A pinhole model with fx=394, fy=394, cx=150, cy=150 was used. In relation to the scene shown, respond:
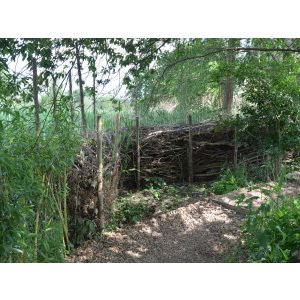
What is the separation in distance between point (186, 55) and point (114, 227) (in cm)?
152

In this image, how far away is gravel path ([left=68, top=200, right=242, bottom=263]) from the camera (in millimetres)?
2641

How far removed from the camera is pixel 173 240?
9.22 feet

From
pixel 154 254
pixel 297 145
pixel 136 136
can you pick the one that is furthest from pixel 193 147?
pixel 154 254

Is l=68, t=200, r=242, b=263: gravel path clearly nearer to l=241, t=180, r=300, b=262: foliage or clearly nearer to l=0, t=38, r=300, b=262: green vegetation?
l=0, t=38, r=300, b=262: green vegetation

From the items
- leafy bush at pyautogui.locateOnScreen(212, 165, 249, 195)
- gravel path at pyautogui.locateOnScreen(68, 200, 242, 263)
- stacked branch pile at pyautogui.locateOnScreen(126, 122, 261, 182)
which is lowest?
gravel path at pyautogui.locateOnScreen(68, 200, 242, 263)

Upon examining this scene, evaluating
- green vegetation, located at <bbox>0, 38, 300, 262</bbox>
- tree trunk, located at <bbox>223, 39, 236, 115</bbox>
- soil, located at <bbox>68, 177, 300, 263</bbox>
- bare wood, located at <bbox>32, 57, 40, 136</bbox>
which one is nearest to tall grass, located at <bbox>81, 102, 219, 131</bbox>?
green vegetation, located at <bbox>0, 38, 300, 262</bbox>

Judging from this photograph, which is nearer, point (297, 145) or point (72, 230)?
point (72, 230)

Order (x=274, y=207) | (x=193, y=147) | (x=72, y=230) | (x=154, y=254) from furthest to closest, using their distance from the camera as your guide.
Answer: (x=193, y=147), (x=72, y=230), (x=154, y=254), (x=274, y=207)

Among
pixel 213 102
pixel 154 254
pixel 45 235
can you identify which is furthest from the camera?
pixel 213 102

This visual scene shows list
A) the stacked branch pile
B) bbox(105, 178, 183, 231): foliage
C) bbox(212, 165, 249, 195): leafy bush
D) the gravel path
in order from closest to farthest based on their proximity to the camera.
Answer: the gravel path
bbox(105, 178, 183, 231): foliage
bbox(212, 165, 249, 195): leafy bush
the stacked branch pile

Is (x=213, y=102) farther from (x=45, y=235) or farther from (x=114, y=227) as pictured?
(x=45, y=235)

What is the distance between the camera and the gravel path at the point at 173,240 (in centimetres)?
264

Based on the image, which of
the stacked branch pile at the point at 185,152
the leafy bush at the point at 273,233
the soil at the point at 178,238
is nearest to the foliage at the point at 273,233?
the leafy bush at the point at 273,233

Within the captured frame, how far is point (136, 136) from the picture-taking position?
12.7 ft
